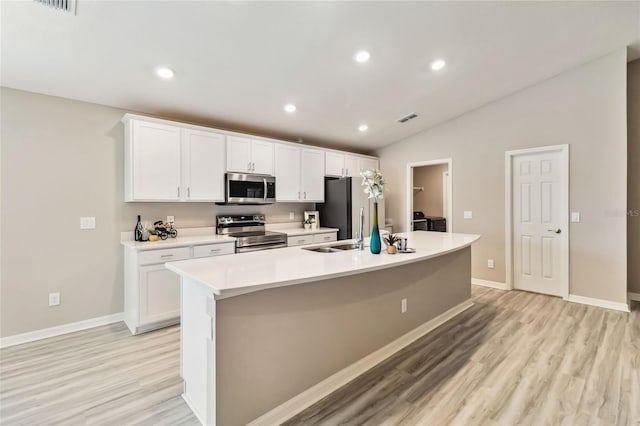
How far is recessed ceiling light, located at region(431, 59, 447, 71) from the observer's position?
323 cm

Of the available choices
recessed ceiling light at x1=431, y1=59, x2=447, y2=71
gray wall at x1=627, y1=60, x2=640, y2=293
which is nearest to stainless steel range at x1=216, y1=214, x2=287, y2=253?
recessed ceiling light at x1=431, y1=59, x2=447, y2=71

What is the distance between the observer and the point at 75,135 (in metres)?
3.11

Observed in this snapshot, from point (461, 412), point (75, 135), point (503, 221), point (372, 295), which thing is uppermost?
point (75, 135)

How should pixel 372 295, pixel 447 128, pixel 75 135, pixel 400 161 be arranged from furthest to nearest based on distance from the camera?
pixel 400 161 < pixel 447 128 < pixel 75 135 < pixel 372 295

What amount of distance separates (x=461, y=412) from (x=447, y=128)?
4.37 m

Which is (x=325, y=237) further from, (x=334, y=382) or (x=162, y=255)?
(x=334, y=382)

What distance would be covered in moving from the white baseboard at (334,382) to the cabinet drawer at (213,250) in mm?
1997

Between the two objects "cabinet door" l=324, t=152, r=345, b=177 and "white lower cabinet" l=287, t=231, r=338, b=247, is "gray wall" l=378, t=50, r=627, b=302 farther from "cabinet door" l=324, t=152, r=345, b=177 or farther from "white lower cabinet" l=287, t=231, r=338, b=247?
"white lower cabinet" l=287, t=231, r=338, b=247

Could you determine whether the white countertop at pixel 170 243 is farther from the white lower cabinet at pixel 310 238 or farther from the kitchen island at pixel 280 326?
the kitchen island at pixel 280 326

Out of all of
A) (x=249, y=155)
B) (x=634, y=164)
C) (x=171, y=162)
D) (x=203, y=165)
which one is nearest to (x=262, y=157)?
(x=249, y=155)

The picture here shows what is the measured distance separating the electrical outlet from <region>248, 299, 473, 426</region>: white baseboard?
8.72 ft

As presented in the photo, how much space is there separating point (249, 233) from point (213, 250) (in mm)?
824

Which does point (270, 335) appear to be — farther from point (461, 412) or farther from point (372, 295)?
point (461, 412)

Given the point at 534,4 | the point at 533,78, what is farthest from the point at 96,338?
the point at 533,78
